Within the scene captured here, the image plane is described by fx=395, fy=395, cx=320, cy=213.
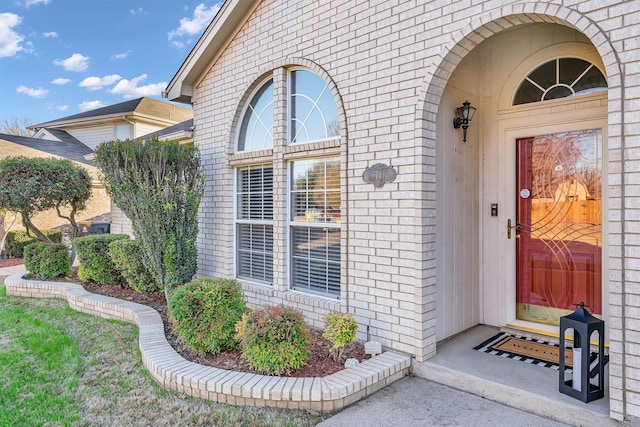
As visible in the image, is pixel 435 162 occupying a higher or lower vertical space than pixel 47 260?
higher

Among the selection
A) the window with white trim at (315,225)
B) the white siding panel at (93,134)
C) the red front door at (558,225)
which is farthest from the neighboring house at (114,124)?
the red front door at (558,225)

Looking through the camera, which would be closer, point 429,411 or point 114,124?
point 429,411

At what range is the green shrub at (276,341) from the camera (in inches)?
140

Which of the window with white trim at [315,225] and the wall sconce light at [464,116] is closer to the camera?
the wall sconce light at [464,116]

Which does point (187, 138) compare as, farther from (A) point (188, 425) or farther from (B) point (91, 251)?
(A) point (188, 425)

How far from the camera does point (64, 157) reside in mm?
16609

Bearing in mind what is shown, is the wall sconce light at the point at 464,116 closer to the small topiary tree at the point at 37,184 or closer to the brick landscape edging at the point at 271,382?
the brick landscape edging at the point at 271,382

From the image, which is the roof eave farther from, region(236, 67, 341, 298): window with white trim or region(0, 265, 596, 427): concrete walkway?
region(0, 265, 596, 427): concrete walkway

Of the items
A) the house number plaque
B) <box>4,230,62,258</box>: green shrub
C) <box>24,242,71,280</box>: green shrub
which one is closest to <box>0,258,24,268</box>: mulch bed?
<box>4,230,62,258</box>: green shrub

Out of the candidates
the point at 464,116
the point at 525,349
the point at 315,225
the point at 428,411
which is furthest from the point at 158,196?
the point at 525,349

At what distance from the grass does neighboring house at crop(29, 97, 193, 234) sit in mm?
14687

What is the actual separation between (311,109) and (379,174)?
157 cm

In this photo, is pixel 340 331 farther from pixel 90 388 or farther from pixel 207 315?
pixel 90 388

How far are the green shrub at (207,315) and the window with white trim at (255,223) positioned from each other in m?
1.44
